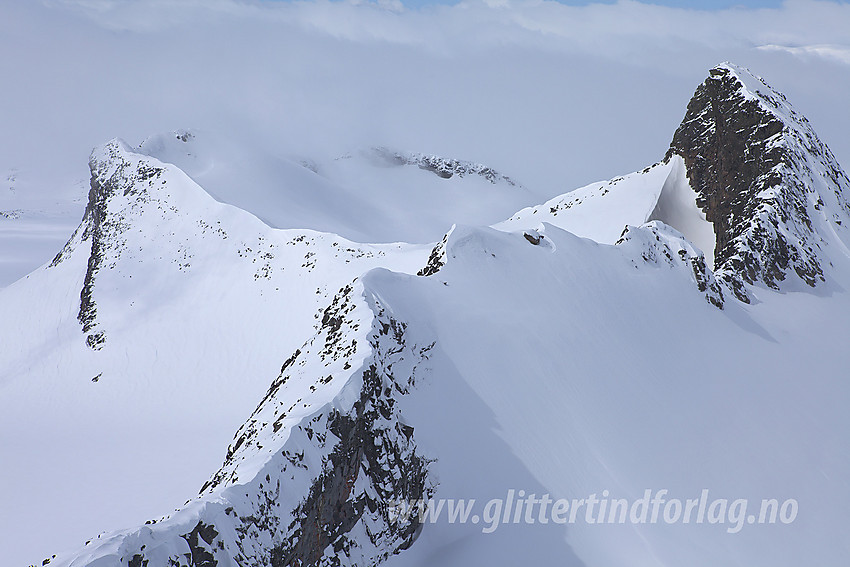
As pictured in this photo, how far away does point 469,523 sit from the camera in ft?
33.3

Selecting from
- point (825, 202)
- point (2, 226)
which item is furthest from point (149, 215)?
point (2, 226)

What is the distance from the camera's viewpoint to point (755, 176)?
995 inches

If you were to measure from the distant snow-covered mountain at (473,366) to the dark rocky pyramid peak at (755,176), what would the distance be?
0.11 m

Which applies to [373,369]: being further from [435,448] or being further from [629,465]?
[629,465]

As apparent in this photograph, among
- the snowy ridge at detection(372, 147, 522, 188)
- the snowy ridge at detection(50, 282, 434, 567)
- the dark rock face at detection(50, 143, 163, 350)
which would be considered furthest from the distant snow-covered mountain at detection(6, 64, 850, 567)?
the snowy ridge at detection(372, 147, 522, 188)

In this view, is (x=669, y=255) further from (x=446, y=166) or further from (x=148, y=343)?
(x=446, y=166)

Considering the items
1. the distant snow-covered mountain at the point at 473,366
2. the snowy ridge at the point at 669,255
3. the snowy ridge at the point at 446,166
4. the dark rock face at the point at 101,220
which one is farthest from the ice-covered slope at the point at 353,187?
the snowy ridge at the point at 669,255

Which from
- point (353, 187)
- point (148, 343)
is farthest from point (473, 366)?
point (353, 187)

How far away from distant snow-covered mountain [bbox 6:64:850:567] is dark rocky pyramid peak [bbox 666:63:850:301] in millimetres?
115

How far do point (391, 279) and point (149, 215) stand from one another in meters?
29.0

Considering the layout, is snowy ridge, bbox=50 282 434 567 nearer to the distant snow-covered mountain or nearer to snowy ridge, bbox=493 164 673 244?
the distant snow-covered mountain

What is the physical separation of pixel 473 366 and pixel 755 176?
20207mm

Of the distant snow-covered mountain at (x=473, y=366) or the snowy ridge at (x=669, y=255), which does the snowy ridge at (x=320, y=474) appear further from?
the snowy ridge at (x=669, y=255)

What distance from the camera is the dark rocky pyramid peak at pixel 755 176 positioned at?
73.6 ft
